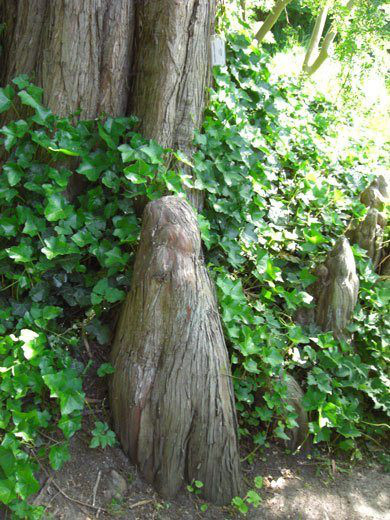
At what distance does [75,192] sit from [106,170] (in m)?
0.29

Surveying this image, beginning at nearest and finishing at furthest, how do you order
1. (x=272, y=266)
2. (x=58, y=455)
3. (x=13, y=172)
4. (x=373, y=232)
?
(x=58, y=455) → (x=13, y=172) → (x=272, y=266) → (x=373, y=232)

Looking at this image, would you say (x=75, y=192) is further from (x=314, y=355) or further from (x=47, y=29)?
(x=314, y=355)

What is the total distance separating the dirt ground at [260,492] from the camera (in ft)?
8.88

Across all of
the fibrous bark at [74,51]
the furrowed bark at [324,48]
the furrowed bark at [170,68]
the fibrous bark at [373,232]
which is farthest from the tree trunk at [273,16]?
the fibrous bark at [74,51]

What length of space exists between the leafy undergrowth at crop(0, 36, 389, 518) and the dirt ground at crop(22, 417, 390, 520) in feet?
0.51

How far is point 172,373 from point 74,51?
1.98 m

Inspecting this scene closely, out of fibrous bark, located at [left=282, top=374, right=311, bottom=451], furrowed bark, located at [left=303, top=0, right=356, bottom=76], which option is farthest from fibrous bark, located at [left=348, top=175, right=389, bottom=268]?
furrowed bark, located at [left=303, top=0, right=356, bottom=76]

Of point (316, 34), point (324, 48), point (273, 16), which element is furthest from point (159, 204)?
point (316, 34)

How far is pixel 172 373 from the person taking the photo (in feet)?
9.38

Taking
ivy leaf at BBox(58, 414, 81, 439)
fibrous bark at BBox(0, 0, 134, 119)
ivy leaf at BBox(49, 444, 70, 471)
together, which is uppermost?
fibrous bark at BBox(0, 0, 134, 119)

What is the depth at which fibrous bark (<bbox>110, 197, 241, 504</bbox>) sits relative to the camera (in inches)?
113

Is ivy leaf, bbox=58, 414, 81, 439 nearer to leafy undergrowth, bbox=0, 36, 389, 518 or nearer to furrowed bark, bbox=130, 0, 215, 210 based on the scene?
leafy undergrowth, bbox=0, 36, 389, 518

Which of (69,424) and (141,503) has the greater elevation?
(69,424)

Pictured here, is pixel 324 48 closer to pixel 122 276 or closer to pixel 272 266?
pixel 272 266
